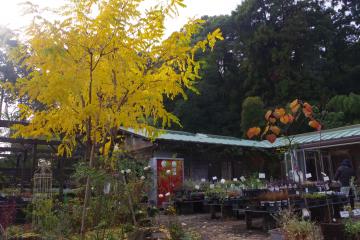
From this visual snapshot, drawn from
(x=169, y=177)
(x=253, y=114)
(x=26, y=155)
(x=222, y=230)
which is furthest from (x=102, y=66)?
(x=253, y=114)

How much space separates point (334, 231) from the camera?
4.80 m

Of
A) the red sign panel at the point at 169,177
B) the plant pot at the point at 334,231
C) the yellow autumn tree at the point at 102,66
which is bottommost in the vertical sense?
the plant pot at the point at 334,231

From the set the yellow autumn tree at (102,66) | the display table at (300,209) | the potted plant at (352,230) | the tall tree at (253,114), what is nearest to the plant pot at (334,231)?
the potted plant at (352,230)

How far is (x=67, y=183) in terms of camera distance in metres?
14.1

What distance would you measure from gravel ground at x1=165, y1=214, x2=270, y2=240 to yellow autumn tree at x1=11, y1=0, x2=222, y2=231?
10.8ft

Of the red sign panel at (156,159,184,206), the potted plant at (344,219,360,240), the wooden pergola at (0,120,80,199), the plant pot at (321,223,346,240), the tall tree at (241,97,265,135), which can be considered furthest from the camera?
the tall tree at (241,97,265,135)

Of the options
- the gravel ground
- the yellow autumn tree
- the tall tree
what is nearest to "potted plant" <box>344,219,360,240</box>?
the gravel ground

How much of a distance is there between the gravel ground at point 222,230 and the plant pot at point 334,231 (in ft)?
5.04

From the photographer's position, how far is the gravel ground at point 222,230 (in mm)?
6566

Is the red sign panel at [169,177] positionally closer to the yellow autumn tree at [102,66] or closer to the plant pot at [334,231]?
the plant pot at [334,231]

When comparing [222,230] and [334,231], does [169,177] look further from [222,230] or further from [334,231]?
[334,231]

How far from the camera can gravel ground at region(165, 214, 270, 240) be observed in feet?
21.5

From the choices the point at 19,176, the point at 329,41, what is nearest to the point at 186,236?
the point at 19,176

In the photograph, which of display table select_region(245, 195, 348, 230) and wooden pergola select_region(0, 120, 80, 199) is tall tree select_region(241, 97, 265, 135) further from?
display table select_region(245, 195, 348, 230)
